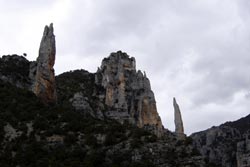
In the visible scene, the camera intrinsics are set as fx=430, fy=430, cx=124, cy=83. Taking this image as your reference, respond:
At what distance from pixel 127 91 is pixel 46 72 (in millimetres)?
51984

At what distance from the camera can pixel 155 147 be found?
3011 cm

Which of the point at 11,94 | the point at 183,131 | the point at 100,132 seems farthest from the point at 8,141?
the point at 183,131

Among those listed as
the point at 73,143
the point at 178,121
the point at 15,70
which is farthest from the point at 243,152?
the point at 73,143

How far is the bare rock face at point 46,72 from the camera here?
48.7 meters

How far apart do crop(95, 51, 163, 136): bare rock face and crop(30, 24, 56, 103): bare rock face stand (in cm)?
3890

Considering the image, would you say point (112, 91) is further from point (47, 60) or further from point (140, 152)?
point (140, 152)

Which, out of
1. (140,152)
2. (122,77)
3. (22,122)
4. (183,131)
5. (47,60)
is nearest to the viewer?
(140,152)

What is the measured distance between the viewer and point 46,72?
167 feet

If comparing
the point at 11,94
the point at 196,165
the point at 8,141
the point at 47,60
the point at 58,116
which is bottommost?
the point at 196,165

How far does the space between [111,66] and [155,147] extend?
247ft

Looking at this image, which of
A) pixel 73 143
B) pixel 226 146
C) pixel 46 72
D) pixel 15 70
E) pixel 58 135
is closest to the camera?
pixel 73 143

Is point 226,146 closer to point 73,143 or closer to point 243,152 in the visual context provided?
point 243,152

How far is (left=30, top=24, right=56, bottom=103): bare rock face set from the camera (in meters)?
48.7

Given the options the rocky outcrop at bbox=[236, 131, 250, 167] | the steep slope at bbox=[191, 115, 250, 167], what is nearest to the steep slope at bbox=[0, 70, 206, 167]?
the steep slope at bbox=[191, 115, 250, 167]
